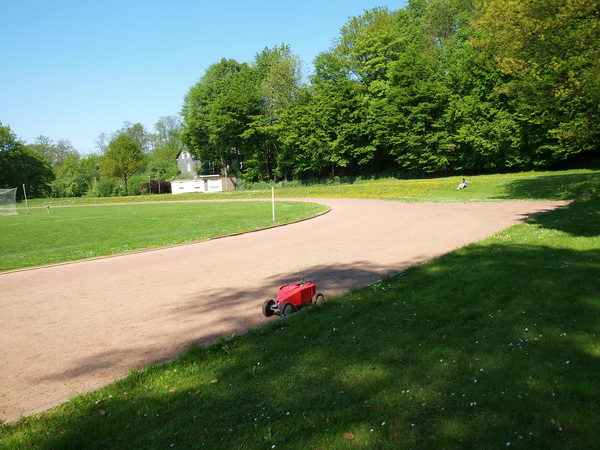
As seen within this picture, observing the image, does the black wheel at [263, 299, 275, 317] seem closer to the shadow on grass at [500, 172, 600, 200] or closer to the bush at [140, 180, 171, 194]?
the shadow on grass at [500, 172, 600, 200]

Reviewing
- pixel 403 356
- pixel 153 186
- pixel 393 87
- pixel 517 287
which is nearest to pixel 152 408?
pixel 403 356

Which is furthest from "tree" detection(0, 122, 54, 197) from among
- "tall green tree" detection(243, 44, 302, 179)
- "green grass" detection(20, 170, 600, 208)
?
"green grass" detection(20, 170, 600, 208)

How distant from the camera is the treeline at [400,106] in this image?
1988cm

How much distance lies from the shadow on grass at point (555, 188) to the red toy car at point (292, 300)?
67.3ft

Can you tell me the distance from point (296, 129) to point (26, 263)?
49841 millimetres

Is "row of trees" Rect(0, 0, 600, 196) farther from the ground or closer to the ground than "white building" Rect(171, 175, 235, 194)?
farther from the ground

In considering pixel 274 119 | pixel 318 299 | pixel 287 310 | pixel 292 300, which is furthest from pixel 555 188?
pixel 274 119

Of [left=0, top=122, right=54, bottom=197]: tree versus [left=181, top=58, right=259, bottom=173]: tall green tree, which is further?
[left=0, top=122, right=54, bottom=197]: tree

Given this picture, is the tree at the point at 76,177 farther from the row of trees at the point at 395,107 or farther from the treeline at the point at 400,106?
the treeline at the point at 400,106

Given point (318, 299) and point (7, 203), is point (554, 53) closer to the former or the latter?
point (318, 299)

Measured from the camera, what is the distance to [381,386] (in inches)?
146

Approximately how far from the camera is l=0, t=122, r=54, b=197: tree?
75.9 metres

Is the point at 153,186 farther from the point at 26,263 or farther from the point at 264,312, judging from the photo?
the point at 264,312

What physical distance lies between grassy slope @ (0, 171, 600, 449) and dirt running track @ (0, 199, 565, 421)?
2.84ft
